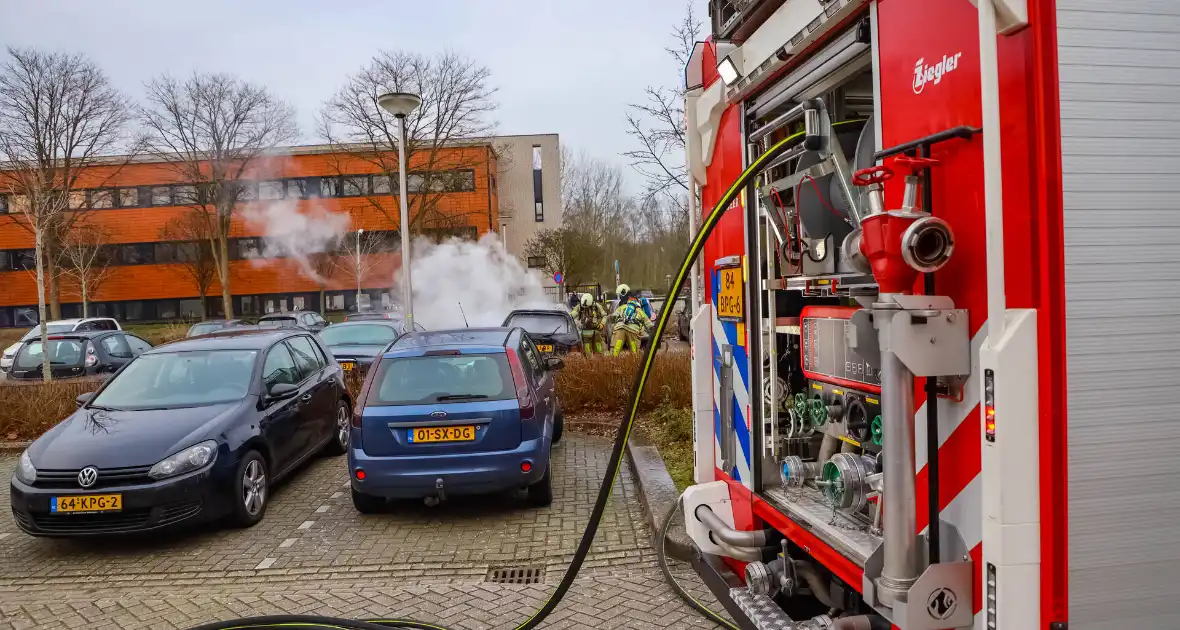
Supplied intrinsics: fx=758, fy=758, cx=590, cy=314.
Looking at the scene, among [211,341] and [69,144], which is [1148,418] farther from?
[69,144]

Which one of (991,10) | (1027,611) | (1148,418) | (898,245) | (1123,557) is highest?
(991,10)

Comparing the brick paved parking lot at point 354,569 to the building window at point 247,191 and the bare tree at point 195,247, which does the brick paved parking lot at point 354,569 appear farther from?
the bare tree at point 195,247

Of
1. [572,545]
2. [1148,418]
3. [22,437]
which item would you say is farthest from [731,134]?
[22,437]

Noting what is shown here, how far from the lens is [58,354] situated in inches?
656

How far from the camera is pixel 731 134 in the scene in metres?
3.84

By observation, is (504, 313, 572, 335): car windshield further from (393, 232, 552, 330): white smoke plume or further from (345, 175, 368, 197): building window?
(345, 175, 368, 197): building window

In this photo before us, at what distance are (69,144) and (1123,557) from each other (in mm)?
33646

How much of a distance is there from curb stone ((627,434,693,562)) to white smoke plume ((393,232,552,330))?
20.5m

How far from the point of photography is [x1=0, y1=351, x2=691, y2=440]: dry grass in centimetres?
1027

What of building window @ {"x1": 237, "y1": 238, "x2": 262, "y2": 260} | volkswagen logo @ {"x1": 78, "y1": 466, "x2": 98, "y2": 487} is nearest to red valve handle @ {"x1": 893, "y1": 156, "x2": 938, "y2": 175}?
volkswagen logo @ {"x1": 78, "y1": 466, "x2": 98, "y2": 487}

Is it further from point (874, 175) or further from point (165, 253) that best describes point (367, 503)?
point (165, 253)

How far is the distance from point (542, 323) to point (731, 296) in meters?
10.9

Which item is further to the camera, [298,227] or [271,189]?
[298,227]

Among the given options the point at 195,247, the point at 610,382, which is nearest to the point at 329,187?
the point at 195,247
